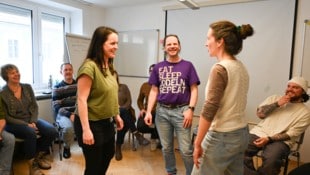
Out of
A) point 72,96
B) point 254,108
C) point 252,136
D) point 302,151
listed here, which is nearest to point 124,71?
point 72,96

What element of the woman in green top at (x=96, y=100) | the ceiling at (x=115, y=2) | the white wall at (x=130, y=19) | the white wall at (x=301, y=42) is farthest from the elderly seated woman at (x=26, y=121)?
the white wall at (x=301, y=42)

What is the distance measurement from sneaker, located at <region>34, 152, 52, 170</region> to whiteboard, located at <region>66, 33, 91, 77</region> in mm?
1468

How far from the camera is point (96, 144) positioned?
155 cm

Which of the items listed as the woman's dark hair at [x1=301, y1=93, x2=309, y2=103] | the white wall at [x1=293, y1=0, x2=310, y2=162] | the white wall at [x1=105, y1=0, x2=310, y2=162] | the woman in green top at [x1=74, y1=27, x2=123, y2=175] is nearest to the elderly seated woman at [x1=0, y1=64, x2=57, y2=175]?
the woman in green top at [x1=74, y1=27, x2=123, y2=175]

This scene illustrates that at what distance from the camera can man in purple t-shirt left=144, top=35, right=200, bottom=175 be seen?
81.2 inches

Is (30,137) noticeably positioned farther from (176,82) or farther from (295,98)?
(295,98)

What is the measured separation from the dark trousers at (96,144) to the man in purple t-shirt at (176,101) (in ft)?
2.03

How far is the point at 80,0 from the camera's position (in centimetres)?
406

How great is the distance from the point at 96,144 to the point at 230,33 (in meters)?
1.05

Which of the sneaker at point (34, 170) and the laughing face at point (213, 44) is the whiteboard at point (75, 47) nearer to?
the sneaker at point (34, 170)

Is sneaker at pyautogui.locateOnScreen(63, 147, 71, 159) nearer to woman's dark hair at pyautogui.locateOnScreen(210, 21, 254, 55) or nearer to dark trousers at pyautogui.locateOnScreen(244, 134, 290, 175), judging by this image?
dark trousers at pyautogui.locateOnScreen(244, 134, 290, 175)

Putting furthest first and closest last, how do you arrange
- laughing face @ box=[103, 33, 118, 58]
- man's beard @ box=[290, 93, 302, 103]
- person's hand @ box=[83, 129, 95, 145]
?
man's beard @ box=[290, 93, 302, 103], laughing face @ box=[103, 33, 118, 58], person's hand @ box=[83, 129, 95, 145]

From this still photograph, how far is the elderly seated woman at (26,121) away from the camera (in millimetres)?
2557

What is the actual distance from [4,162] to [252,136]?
97.0 inches
